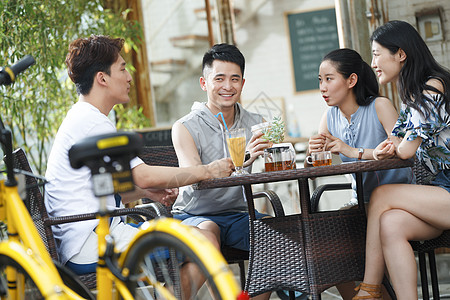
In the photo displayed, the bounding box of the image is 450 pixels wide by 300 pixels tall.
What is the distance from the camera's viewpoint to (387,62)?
2.28 m

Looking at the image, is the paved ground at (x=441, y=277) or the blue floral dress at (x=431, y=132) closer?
the blue floral dress at (x=431, y=132)

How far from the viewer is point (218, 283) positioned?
1.13 m

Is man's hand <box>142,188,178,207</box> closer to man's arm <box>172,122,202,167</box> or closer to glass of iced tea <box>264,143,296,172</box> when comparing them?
man's arm <box>172,122,202,167</box>

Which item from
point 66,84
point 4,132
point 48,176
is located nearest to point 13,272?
point 4,132

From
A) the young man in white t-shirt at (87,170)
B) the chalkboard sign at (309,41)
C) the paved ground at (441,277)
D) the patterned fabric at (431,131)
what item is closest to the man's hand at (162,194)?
the young man in white t-shirt at (87,170)

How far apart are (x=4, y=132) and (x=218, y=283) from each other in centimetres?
74

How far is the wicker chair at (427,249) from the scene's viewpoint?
208 centimetres

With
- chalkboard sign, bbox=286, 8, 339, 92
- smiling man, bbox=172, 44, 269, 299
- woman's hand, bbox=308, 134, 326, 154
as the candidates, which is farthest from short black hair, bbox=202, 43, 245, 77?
chalkboard sign, bbox=286, 8, 339, 92

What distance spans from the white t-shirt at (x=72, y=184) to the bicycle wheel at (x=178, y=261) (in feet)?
1.91

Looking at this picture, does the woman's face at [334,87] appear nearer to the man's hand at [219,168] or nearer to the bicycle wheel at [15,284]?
the man's hand at [219,168]

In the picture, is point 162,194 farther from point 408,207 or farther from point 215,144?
point 408,207

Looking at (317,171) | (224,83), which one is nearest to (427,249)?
(317,171)

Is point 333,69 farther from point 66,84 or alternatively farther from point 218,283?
point 66,84

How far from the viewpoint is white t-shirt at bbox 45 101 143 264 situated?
1.93 meters
